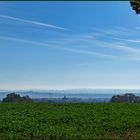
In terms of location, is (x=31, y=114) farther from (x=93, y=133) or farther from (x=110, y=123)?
(x=93, y=133)

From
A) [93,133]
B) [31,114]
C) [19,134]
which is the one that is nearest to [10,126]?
[19,134]

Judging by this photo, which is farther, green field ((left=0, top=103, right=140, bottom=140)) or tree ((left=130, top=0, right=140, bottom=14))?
tree ((left=130, top=0, right=140, bottom=14))

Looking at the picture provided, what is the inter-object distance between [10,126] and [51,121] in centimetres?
420

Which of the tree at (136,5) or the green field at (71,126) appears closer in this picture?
the green field at (71,126)

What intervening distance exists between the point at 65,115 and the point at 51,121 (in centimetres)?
329

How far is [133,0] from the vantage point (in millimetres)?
32594

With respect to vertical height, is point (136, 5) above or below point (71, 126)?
above

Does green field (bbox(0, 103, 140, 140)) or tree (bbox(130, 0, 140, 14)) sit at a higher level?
tree (bbox(130, 0, 140, 14))

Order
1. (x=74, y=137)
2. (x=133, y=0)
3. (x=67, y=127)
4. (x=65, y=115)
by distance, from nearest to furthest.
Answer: (x=74, y=137) → (x=67, y=127) → (x=133, y=0) → (x=65, y=115)

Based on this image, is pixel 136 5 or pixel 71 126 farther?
pixel 136 5

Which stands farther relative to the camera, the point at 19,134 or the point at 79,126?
the point at 79,126

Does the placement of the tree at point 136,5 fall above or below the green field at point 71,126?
above

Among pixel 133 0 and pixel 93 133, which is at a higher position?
pixel 133 0

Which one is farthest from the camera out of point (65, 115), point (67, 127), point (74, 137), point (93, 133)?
point (65, 115)
